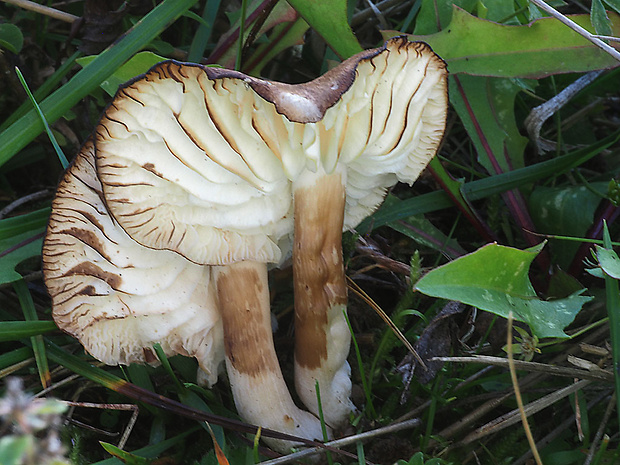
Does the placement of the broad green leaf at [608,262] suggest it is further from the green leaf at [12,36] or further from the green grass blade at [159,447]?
the green leaf at [12,36]

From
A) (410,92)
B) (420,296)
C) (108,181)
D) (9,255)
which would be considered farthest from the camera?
(420,296)

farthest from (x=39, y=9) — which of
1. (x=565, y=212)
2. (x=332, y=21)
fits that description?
(x=565, y=212)

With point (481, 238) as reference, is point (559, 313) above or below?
above

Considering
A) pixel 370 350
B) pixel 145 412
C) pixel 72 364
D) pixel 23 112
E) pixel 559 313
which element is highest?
pixel 23 112

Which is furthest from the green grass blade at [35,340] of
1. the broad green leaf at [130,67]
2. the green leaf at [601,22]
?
the green leaf at [601,22]

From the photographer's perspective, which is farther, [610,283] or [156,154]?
[610,283]

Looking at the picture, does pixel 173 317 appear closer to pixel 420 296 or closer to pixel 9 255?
pixel 9 255

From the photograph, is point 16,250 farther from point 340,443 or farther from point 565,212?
point 565,212

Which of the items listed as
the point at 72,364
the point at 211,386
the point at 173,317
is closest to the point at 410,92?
the point at 173,317
